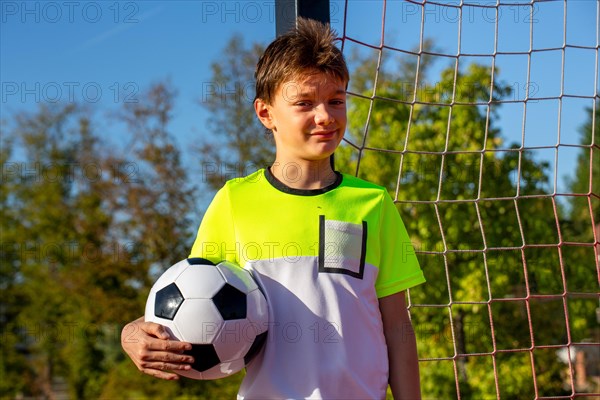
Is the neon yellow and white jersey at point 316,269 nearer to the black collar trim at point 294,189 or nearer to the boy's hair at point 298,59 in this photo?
the black collar trim at point 294,189

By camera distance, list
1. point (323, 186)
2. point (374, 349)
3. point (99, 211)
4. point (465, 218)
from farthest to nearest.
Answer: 1. point (99, 211)
2. point (465, 218)
3. point (323, 186)
4. point (374, 349)

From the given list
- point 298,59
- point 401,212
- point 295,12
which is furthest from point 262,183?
point 401,212

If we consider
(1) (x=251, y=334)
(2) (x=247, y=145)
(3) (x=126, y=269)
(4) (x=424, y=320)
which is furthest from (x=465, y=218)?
(3) (x=126, y=269)

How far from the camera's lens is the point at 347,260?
1641 mm

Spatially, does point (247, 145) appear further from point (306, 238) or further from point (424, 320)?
point (306, 238)

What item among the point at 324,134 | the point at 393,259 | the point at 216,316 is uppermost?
the point at 324,134

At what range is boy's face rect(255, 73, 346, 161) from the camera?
5.49 ft

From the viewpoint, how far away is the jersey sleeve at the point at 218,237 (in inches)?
66.5

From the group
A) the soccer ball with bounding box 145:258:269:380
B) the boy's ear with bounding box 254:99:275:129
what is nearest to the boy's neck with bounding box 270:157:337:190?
the boy's ear with bounding box 254:99:275:129

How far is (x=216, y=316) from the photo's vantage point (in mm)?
1565

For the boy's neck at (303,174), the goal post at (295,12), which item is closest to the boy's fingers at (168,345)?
the boy's neck at (303,174)

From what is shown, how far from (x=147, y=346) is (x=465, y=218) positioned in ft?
19.6

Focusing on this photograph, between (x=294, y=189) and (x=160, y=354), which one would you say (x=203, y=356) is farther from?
(x=294, y=189)

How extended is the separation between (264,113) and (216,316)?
1.78 feet
